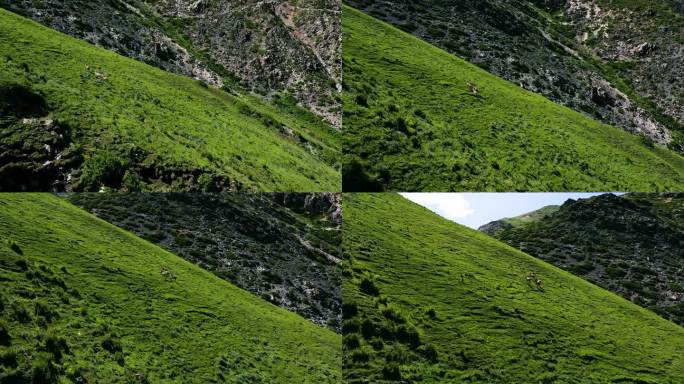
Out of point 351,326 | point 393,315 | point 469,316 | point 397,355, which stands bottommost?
point 351,326

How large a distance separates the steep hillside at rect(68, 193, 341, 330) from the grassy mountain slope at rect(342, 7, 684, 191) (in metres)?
4.18

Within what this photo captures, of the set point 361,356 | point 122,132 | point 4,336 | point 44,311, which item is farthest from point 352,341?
point 122,132

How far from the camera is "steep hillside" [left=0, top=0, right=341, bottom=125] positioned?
5984 cm

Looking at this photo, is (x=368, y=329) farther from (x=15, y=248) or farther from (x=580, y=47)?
(x=580, y=47)

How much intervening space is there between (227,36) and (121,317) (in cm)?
4853

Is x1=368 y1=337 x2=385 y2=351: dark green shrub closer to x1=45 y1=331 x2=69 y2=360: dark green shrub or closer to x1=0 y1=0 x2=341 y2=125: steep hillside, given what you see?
x1=45 y1=331 x2=69 y2=360: dark green shrub

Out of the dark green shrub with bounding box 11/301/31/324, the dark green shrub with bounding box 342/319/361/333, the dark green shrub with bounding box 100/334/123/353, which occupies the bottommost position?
the dark green shrub with bounding box 100/334/123/353

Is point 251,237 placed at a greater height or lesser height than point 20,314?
greater

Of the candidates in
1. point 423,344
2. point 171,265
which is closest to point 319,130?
point 171,265

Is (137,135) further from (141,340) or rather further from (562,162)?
(562,162)

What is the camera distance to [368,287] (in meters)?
31.9

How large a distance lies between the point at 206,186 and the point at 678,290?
28.4m

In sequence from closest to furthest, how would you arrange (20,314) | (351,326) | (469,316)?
(20,314)
(351,326)
(469,316)

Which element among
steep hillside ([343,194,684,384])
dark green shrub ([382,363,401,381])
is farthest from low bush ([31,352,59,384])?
dark green shrub ([382,363,401,381])
